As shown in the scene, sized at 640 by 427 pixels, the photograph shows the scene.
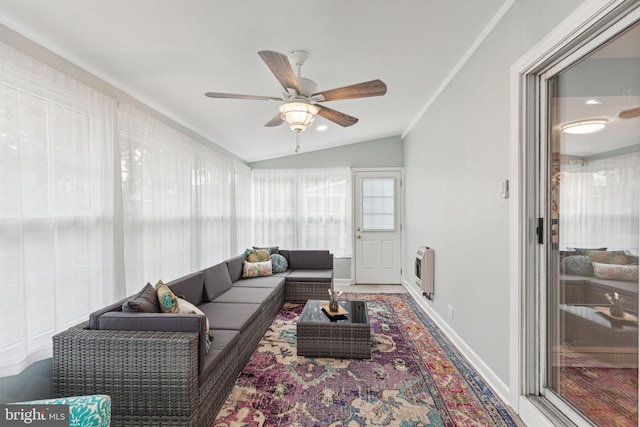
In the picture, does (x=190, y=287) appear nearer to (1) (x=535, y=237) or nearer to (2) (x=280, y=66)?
(2) (x=280, y=66)

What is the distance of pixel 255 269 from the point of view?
4465 millimetres

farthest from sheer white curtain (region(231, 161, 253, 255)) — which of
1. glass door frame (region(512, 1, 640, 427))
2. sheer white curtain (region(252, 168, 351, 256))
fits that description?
glass door frame (region(512, 1, 640, 427))

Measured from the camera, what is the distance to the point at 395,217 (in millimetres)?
5824

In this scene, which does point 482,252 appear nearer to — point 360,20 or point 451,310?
point 451,310

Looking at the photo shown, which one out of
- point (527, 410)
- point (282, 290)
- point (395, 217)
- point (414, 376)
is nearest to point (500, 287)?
point (527, 410)

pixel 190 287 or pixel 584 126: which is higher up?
pixel 584 126

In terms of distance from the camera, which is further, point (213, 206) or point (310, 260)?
point (310, 260)

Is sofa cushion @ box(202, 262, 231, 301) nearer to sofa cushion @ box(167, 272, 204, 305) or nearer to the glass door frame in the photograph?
sofa cushion @ box(167, 272, 204, 305)

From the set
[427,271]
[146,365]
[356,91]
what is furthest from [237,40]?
[427,271]

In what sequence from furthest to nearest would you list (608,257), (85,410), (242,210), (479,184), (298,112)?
(242,210), (479,184), (298,112), (608,257), (85,410)

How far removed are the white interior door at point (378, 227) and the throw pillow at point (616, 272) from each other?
4.24 meters

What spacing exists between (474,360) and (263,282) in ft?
8.43

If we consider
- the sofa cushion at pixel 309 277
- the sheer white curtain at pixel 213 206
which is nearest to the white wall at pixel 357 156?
the sheer white curtain at pixel 213 206

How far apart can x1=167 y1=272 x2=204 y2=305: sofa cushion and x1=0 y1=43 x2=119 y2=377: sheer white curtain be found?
50 cm
